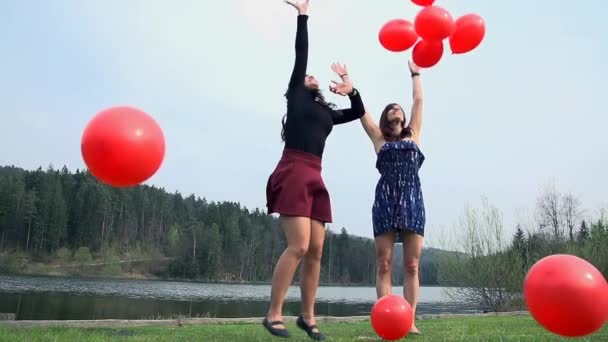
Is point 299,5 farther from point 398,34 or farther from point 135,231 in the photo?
point 135,231

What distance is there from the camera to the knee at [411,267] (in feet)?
13.5

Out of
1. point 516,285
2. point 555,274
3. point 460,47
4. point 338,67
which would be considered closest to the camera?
point 555,274

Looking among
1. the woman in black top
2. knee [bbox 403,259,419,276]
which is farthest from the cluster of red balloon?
knee [bbox 403,259,419,276]

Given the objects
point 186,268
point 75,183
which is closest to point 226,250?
point 186,268

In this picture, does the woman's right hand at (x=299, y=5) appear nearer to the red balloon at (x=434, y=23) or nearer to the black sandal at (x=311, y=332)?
the red balloon at (x=434, y=23)

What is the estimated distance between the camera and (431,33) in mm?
4562

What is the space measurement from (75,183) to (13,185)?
792cm

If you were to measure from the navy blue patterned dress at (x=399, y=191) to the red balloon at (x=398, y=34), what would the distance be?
3.30 ft

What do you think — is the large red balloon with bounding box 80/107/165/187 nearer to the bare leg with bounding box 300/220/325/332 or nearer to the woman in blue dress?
the bare leg with bounding box 300/220/325/332

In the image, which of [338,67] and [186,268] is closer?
[338,67]

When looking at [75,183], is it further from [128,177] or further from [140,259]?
[128,177]

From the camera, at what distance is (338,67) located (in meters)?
4.25

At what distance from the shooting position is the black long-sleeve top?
373cm

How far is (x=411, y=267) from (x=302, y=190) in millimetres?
1250
